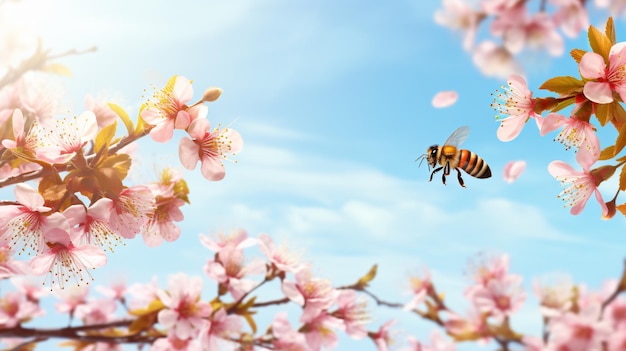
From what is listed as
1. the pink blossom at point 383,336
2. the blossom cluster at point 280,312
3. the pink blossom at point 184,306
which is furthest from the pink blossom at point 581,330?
the pink blossom at point 184,306

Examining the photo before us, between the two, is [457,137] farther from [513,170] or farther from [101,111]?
[513,170]

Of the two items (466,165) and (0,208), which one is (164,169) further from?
(466,165)

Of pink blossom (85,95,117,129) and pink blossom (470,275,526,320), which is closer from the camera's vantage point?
pink blossom (85,95,117,129)

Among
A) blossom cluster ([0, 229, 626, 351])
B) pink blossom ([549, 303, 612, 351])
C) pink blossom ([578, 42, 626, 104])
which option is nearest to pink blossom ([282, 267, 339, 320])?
blossom cluster ([0, 229, 626, 351])

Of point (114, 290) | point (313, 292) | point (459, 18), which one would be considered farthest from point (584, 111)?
point (459, 18)

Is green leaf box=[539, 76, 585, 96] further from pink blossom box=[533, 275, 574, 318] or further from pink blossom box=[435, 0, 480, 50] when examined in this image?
pink blossom box=[435, 0, 480, 50]

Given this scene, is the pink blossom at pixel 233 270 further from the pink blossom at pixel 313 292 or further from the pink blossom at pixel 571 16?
the pink blossom at pixel 571 16
